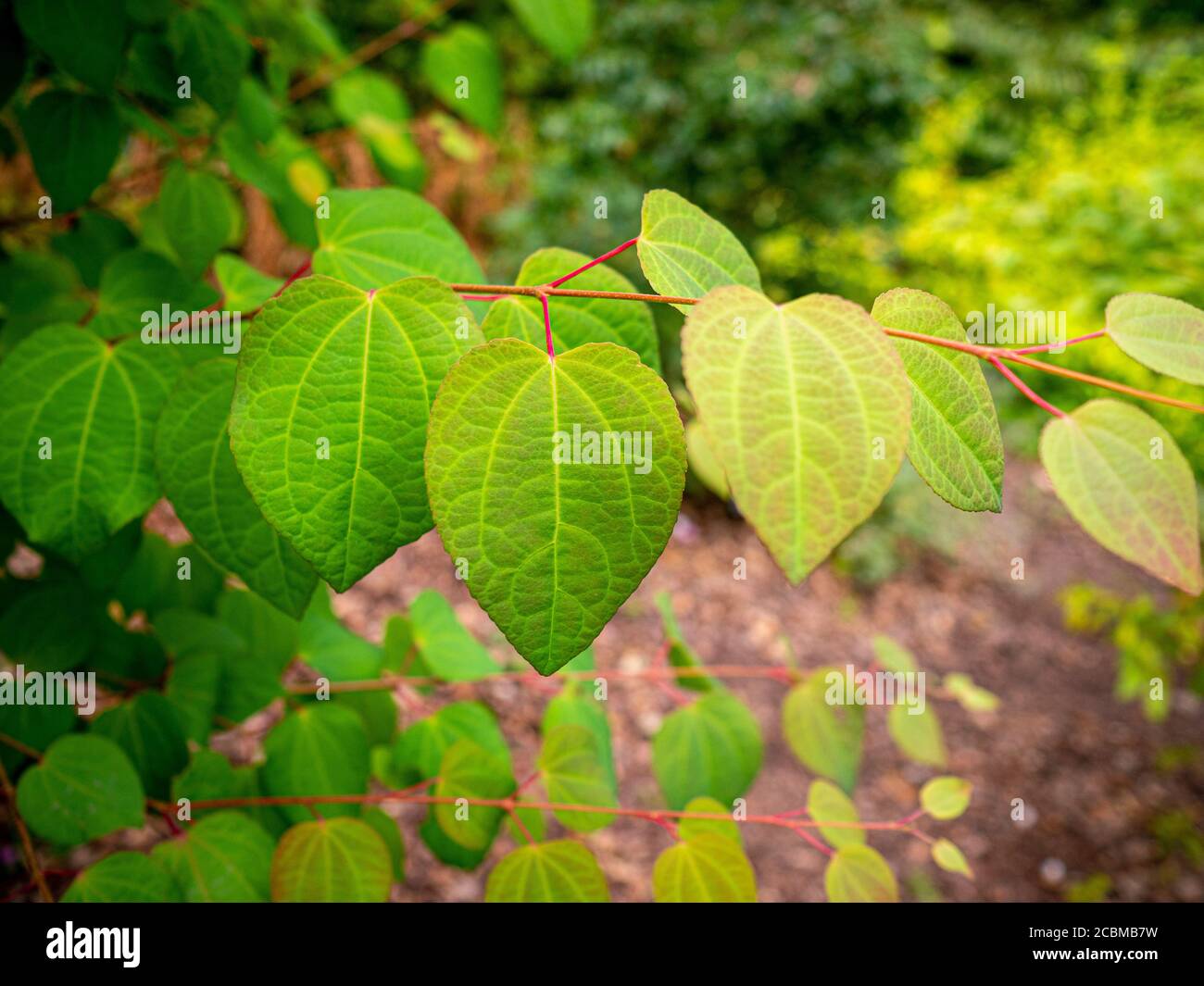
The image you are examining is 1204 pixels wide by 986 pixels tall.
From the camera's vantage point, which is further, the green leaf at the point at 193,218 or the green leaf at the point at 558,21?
the green leaf at the point at 558,21

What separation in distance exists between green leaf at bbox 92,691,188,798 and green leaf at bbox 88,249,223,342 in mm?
438

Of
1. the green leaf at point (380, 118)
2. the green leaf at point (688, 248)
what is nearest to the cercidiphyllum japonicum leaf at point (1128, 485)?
the green leaf at point (688, 248)

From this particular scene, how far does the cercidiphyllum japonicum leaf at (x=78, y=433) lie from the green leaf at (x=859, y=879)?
80 centimetres

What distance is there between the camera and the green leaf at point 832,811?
921 millimetres

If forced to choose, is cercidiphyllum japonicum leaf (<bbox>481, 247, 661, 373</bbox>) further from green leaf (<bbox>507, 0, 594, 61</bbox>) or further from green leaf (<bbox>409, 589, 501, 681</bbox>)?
green leaf (<bbox>507, 0, 594, 61</bbox>)

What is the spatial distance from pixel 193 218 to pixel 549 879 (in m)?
0.91

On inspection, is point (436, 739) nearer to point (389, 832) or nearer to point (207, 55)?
point (389, 832)

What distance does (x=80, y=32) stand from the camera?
76cm

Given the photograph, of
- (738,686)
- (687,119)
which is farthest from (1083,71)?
(738,686)

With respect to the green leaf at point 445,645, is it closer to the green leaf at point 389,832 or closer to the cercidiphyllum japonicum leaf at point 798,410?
the green leaf at point 389,832

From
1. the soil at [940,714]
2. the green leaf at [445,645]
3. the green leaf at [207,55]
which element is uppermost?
the green leaf at [207,55]

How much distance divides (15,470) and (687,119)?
4346 mm

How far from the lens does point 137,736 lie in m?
0.92

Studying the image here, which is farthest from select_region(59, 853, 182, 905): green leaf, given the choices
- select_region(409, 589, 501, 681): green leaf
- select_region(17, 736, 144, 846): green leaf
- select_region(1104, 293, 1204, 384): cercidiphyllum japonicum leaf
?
select_region(1104, 293, 1204, 384): cercidiphyllum japonicum leaf
